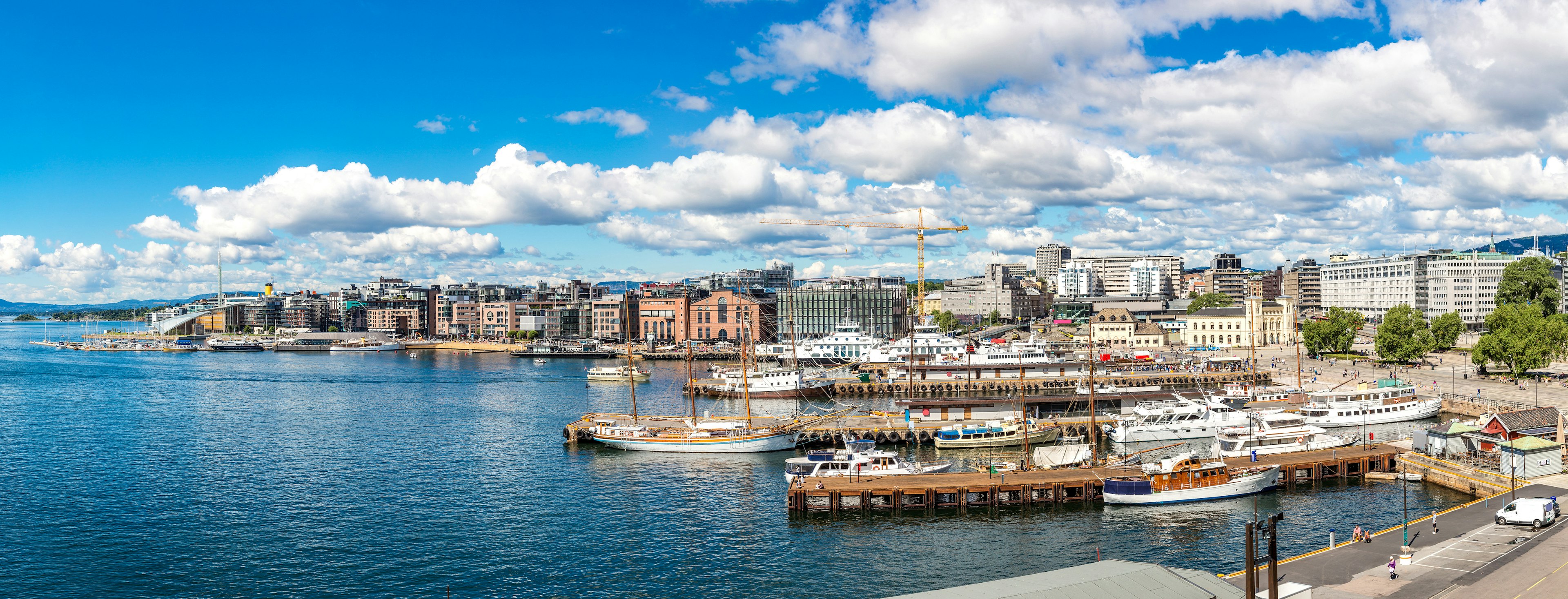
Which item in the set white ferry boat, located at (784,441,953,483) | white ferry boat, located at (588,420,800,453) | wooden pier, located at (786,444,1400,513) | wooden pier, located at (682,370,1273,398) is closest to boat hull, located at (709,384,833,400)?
wooden pier, located at (682,370,1273,398)

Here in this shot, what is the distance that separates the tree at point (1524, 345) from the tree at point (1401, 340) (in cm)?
690

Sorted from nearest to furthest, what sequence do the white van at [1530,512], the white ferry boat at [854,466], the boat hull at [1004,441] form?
the white van at [1530,512] → the white ferry boat at [854,466] → the boat hull at [1004,441]

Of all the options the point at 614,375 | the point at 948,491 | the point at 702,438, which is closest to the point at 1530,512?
the point at 948,491

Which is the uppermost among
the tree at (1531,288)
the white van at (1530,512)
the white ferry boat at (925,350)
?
the tree at (1531,288)

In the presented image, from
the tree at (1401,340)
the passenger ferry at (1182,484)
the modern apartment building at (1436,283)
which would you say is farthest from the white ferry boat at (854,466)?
the modern apartment building at (1436,283)

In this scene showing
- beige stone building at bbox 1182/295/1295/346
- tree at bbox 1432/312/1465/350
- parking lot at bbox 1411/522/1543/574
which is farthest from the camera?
beige stone building at bbox 1182/295/1295/346

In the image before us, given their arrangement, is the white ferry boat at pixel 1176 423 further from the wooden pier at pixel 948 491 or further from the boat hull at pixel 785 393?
the boat hull at pixel 785 393

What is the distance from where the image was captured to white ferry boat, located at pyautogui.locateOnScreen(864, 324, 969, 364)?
112m

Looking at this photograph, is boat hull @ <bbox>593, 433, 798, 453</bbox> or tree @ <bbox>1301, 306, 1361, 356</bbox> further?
tree @ <bbox>1301, 306, 1361, 356</bbox>

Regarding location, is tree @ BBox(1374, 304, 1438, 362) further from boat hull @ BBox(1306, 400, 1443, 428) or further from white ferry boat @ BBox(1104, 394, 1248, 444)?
white ferry boat @ BBox(1104, 394, 1248, 444)

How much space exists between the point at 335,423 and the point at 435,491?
3166 cm

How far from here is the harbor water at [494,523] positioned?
3412 centimetres

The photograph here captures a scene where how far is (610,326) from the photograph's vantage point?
632ft

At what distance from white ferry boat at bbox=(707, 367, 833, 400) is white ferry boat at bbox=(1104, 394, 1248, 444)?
3623 cm
